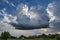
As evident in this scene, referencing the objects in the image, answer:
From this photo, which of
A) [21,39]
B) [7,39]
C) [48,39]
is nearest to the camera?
[48,39]

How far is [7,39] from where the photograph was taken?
135m

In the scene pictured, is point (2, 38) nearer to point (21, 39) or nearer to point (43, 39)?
point (21, 39)

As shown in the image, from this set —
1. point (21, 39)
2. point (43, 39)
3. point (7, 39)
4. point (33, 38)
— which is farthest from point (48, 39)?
point (7, 39)

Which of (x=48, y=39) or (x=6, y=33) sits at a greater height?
(x=6, y=33)

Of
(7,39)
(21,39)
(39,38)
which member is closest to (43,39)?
(39,38)

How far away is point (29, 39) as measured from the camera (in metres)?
115

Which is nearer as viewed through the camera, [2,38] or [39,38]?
[39,38]

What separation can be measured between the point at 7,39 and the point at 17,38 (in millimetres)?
14507

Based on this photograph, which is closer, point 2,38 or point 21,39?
point 21,39

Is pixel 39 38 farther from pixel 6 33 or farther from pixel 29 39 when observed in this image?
pixel 6 33

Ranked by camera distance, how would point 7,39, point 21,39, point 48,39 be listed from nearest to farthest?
point 48,39 < point 21,39 < point 7,39

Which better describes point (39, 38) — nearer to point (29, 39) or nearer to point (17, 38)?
point (29, 39)

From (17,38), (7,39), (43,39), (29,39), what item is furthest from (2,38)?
(43,39)

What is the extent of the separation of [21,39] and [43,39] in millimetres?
16494
